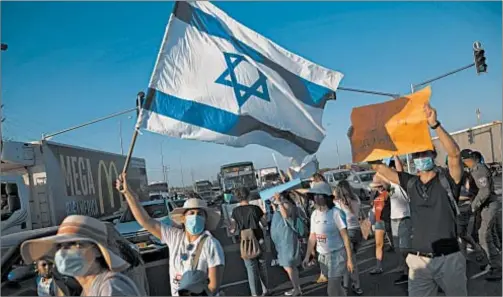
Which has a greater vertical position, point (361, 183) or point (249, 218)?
point (249, 218)

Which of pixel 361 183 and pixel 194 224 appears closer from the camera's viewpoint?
pixel 194 224

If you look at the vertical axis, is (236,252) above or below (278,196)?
below

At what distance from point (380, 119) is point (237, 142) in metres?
1.42

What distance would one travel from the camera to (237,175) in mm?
37000

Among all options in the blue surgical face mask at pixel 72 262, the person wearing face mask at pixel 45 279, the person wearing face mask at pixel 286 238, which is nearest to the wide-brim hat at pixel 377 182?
the person wearing face mask at pixel 286 238

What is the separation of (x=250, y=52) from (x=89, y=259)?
2.96 m

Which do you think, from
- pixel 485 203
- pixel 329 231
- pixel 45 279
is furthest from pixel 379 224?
pixel 45 279

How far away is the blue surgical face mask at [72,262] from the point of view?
2.95 m

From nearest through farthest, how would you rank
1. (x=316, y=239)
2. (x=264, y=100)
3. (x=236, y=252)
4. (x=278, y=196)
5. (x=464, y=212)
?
(x=264, y=100), (x=316, y=239), (x=278, y=196), (x=464, y=212), (x=236, y=252)

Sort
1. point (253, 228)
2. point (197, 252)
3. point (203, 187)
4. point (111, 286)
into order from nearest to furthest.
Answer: point (111, 286) < point (197, 252) < point (253, 228) < point (203, 187)

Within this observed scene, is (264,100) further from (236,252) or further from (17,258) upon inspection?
(236,252)

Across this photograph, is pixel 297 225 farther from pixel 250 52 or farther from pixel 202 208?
pixel 202 208

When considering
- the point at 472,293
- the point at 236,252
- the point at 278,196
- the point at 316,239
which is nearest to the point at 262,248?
the point at 278,196

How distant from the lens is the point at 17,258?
5285 millimetres
